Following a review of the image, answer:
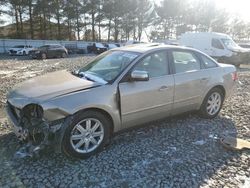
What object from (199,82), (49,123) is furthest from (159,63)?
(49,123)

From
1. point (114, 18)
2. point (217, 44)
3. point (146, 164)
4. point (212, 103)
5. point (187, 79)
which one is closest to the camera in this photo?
point (146, 164)

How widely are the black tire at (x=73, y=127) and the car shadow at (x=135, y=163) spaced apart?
9 centimetres

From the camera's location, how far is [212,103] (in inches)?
208

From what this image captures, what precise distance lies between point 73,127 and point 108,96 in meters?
0.66

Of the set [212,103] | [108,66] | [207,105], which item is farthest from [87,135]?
[212,103]

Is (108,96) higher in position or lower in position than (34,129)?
higher

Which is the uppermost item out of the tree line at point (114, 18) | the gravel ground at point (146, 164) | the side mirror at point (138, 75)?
the tree line at point (114, 18)

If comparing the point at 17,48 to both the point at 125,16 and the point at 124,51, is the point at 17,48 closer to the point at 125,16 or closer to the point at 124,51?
the point at 125,16

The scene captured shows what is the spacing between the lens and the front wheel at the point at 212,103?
5.16m

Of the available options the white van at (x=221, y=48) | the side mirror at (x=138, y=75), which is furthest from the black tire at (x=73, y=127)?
the white van at (x=221, y=48)

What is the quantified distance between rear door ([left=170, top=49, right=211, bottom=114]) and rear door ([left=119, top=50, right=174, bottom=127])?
0.17 m

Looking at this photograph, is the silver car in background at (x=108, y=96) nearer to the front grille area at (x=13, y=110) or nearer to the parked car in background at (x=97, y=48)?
the front grille area at (x=13, y=110)

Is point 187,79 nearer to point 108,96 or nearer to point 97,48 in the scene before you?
point 108,96

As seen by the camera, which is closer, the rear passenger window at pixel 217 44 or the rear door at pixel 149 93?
the rear door at pixel 149 93
